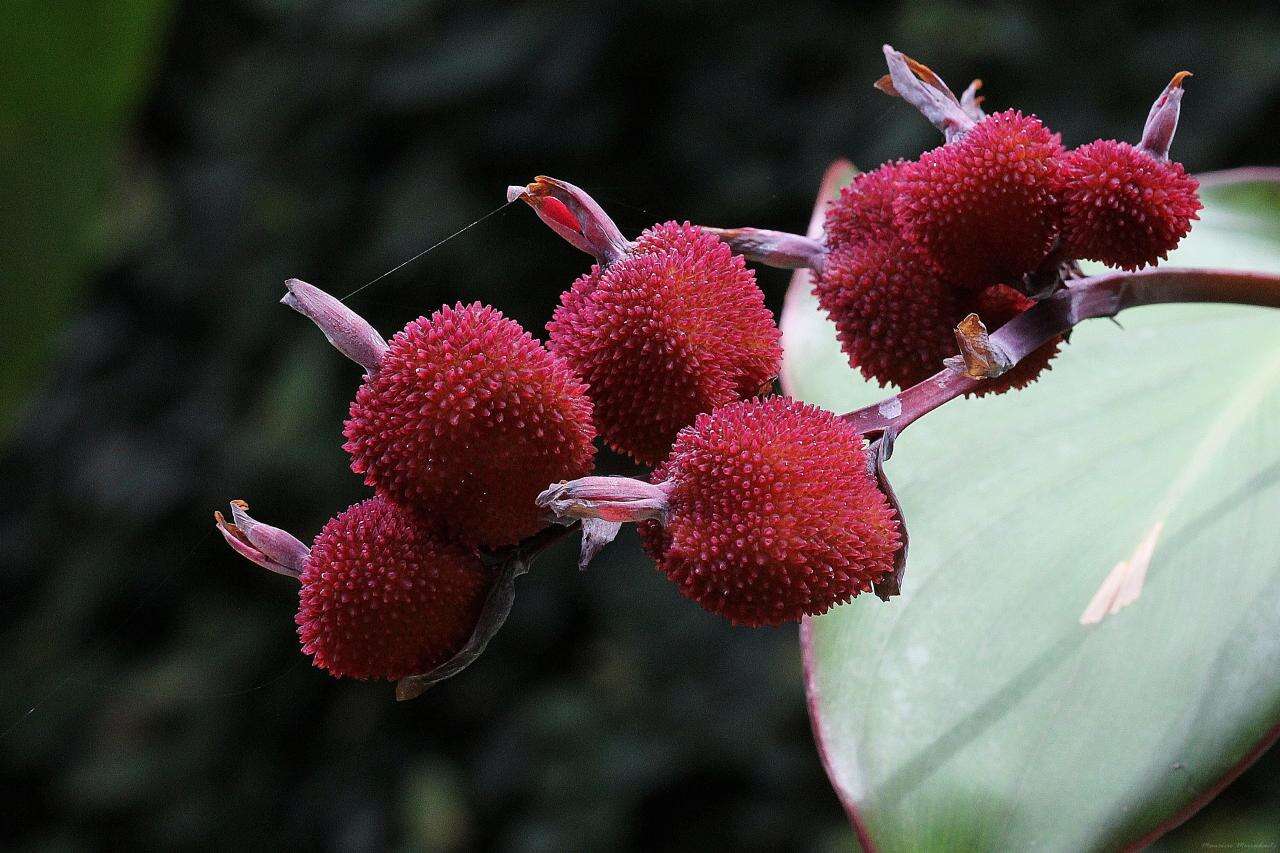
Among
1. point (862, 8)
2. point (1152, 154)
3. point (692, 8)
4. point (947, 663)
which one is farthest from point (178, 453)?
point (1152, 154)

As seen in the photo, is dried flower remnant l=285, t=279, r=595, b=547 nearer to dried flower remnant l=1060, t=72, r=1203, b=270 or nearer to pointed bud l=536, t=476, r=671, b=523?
pointed bud l=536, t=476, r=671, b=523

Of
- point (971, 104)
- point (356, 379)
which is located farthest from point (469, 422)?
point (356, 379)

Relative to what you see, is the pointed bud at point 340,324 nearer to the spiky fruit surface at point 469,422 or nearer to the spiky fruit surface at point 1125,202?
the spiky fruit surface at point 469,422

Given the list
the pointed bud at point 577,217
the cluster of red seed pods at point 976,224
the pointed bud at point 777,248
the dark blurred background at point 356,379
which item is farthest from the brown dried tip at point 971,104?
the dark blurred background at point 356,379

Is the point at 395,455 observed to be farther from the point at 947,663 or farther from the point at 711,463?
the point at 947,663

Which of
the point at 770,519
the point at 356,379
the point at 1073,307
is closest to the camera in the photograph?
the point at 770,519

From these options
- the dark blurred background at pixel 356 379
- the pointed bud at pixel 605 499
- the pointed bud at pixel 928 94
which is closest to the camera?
the pointed bud at pixel 605 499

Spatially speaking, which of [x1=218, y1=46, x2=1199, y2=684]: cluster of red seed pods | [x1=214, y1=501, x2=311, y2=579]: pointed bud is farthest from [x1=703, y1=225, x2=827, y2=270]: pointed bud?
[x1=214, y1=501, x2=311, y2=579]: pointed bud

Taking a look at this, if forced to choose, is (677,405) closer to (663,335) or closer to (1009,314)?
(663,335)

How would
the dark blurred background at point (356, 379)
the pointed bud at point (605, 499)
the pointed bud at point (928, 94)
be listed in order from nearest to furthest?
the pointed bud at point (605, 499)
the pointed bud at point (928, 94)
the dark blurred background at point (356, 379)
